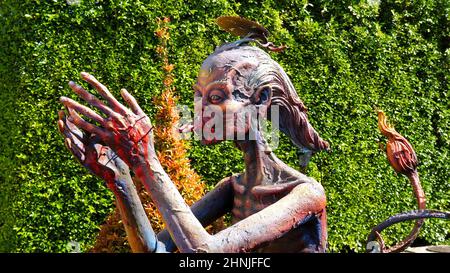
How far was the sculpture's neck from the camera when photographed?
98.0 inches

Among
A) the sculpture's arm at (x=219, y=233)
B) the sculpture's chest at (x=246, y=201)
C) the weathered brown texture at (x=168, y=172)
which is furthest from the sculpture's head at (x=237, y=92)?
the weathered brown texture at (x=168, y=172)

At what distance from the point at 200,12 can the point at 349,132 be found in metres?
2.28

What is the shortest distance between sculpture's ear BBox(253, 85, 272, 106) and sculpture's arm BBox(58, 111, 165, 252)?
1.94ft

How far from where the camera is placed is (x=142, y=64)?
6.02m

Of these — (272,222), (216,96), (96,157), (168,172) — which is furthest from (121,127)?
(168,172)

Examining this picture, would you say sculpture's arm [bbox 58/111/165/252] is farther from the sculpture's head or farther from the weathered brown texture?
the weathered brown texture

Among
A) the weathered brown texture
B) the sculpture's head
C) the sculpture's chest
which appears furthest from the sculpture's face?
the weathered brown texture

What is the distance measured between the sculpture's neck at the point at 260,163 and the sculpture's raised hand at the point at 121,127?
57cm

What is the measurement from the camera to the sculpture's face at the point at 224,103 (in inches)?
93.9

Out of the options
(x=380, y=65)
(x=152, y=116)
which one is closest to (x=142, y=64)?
(x=152, y=116)

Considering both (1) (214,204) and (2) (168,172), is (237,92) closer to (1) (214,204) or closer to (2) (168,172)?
(1) (214,204)

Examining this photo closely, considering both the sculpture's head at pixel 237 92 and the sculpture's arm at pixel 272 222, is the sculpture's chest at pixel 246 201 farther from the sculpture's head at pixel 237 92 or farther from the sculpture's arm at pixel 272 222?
the sculpture's head at pixel 237 92

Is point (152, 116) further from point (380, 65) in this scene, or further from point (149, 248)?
point (149, 248)

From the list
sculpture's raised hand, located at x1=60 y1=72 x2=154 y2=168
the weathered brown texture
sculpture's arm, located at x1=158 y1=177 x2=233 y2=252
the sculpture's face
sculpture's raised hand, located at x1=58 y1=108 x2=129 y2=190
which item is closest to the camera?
sculpture's raised hand, located at x1=60 y1=72 x2=154 y2=168
